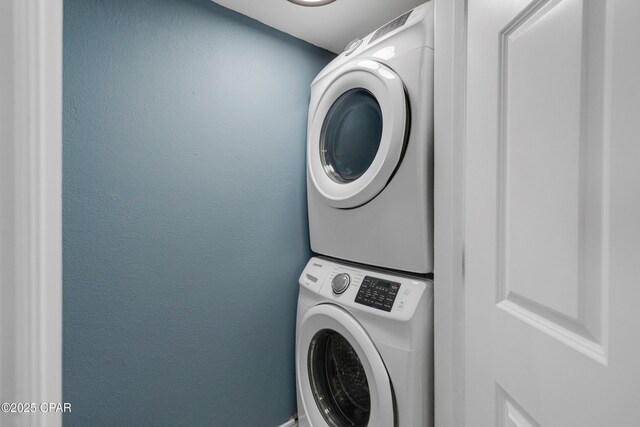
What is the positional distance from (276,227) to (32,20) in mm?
1185

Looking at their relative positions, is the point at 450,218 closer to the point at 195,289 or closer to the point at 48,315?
the point at 48,315

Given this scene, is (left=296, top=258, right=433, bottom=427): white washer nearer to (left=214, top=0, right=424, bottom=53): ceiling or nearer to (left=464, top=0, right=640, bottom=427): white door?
(left=464, top=0, right=640, bottom=427): white door

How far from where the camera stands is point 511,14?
593 mm

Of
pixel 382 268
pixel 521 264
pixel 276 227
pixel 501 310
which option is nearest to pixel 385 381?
pixel 382 268

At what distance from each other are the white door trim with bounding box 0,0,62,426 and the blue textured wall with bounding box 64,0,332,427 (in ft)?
2.76

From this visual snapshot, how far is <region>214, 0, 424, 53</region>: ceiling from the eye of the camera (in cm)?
122

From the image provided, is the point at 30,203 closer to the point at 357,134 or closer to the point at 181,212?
the point at 181,212

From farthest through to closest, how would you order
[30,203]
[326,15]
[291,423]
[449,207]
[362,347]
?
[291,423], [326,15], [362,347], [449,207], [30,203]

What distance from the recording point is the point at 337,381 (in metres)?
1.36

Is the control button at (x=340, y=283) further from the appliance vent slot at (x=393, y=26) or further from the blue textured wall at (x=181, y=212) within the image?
the appliance vent slot at (x=393, y=26)

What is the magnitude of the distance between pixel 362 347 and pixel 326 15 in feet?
4.62

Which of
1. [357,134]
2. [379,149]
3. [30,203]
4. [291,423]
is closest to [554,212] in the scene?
[379,149]

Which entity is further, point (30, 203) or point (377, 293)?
point (377, 293)

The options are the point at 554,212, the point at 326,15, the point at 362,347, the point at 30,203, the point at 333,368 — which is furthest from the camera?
the point at 333,368
